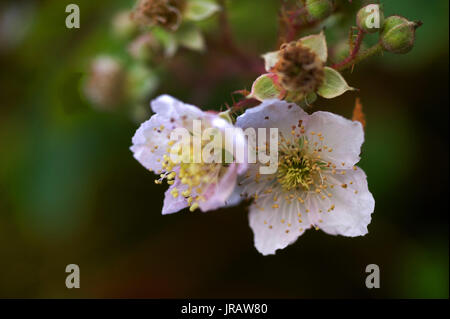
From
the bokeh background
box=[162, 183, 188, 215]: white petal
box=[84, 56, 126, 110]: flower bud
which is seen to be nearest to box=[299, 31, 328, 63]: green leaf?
box=[162, 183, 188, 215]: white petal

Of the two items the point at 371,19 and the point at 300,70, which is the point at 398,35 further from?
the point at 300,70

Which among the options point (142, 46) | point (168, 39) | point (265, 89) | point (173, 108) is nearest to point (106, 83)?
point (142, 46)

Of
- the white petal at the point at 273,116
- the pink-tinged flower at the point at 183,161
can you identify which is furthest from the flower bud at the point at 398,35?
the pink-tinged flower at the point at 183,161

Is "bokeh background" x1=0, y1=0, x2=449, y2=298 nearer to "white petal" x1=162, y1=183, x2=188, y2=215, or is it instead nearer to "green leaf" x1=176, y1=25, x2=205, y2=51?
"green leaf" x1=176, y1=25, x2=205, y2=51

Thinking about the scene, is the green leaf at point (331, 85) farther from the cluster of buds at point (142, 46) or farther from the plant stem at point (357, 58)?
the cluster of buds at point (142, 46)

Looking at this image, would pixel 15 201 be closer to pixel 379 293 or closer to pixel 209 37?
pixel 209 37

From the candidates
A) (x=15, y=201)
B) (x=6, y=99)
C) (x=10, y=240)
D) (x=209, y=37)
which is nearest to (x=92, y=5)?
(x=6, y=99)
